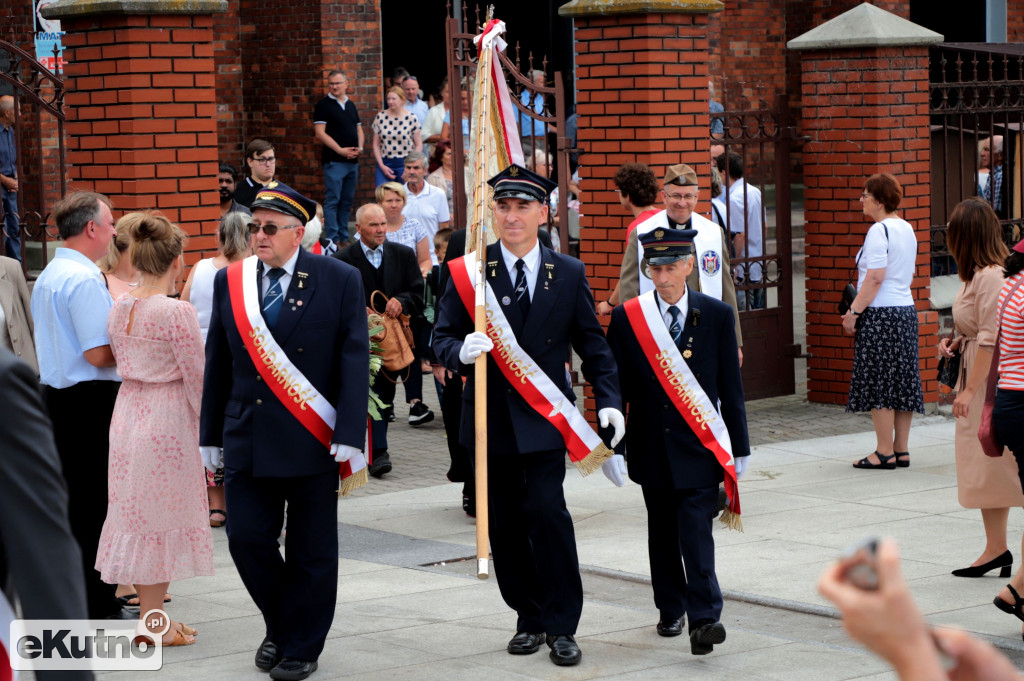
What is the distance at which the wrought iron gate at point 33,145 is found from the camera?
→ 884 centimetres

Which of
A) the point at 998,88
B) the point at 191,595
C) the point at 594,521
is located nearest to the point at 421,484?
the point at 594,521

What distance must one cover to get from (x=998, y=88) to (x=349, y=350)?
847 centimetres

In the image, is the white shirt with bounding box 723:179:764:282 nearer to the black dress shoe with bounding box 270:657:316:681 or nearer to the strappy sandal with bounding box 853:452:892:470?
the strappy sandal with bounding box 853:452:892:470

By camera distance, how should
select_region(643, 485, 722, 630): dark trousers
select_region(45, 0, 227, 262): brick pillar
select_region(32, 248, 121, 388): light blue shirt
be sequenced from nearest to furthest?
1. select_region(643, 485, 722, 630): dark trousers
2. select_region(32, 248, 121, 388): light blue shirt
3. select_region(45, 0, 227, 262): brick pillar

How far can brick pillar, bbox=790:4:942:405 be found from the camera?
11453 millimetres

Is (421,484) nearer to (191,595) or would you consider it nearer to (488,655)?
(191,595)

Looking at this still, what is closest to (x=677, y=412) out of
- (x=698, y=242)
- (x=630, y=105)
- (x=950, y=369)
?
(x=950, y=369)

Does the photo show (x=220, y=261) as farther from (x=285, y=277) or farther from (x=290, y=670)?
(x=290, y=670)

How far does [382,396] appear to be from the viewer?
32.7ft

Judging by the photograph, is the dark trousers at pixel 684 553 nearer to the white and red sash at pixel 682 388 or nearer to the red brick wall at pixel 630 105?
the white and red sash at pixel 682 388

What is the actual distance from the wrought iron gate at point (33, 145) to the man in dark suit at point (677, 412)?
425 cm

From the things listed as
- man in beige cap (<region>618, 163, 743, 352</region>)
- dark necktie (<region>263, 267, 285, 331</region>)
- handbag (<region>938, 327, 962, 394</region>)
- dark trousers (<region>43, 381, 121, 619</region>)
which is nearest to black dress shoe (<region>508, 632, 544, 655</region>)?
dark necktie (<region>263, 267, 285, 331</region>)

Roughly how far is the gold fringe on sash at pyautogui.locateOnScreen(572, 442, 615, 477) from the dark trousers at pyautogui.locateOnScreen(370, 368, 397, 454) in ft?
11.3

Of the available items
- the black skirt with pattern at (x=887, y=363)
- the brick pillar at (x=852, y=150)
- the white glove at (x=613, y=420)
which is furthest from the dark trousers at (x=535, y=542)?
the brick pillar at (x=852, y=150)
